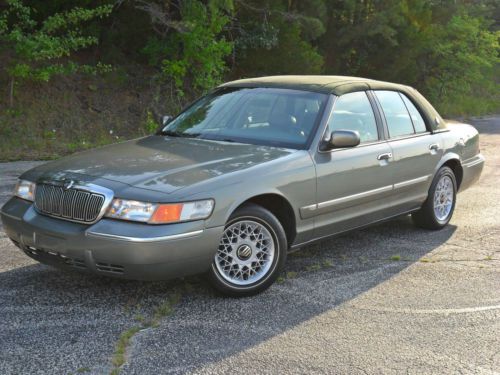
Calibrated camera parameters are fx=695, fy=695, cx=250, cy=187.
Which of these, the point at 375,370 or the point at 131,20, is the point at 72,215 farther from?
the point at 131,20

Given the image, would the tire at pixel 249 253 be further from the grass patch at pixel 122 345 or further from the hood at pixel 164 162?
the grass patch at pixel 122 345

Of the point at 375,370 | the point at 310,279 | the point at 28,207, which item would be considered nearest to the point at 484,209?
the point at 310,279

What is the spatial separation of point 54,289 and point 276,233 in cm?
166

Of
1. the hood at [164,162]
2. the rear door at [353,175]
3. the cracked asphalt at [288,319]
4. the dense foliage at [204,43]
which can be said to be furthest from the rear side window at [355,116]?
the dense foliage at [204,43]

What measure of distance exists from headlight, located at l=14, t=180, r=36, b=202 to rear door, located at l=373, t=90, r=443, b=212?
310 centimetres

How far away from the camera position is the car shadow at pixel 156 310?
13.1 ft

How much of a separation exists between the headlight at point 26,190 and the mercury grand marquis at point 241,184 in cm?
2

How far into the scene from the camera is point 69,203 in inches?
183

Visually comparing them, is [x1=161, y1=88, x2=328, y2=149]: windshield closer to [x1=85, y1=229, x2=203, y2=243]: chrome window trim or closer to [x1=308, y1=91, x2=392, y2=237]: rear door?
[x1=308, y1=91, x2=392, y2=237]: rear door

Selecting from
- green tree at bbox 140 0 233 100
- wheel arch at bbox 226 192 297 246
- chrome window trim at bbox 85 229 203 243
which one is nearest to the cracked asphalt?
wheel arch at bbox 226 192 297 246

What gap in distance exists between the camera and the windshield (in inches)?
222

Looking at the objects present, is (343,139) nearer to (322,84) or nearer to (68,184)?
(322,84)

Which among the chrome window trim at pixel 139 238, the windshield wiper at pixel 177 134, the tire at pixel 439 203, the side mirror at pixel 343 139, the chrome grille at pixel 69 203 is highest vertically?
the side mirror at pixel 343 139

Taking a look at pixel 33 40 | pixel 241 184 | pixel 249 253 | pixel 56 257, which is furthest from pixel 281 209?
pixel 33 40
